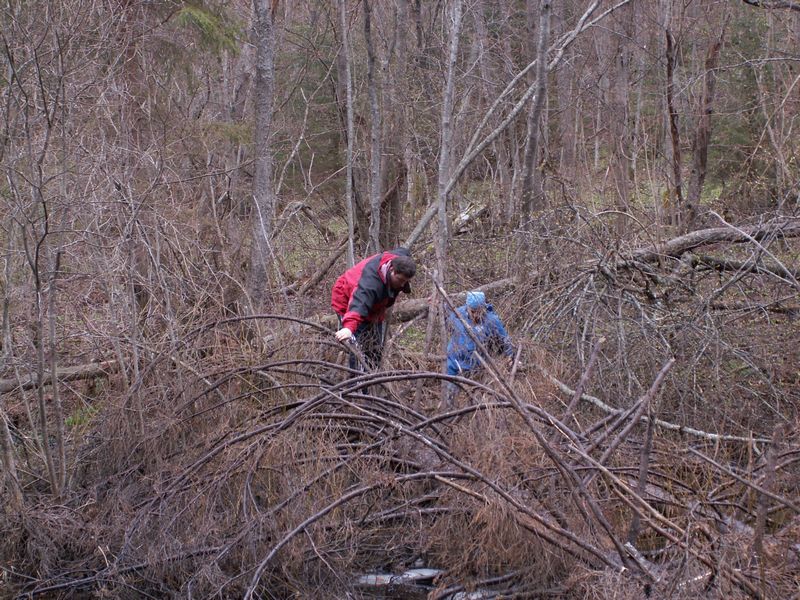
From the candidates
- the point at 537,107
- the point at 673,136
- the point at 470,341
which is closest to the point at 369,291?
the point at 470,341

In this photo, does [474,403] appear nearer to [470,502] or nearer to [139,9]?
[470,502]

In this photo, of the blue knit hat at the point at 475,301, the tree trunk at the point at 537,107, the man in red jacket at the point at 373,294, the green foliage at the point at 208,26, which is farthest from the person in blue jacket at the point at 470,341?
the green foliage at the point at 208,26

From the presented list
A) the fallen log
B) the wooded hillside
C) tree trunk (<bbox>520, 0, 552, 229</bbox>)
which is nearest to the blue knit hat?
the wooded hillside

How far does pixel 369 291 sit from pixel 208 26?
5.03m

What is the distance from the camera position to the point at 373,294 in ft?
19.8

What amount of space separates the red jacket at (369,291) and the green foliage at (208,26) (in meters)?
4.52

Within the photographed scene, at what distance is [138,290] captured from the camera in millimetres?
7750

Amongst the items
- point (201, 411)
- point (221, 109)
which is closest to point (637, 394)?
point (201, 411)

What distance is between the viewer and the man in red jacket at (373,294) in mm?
5922

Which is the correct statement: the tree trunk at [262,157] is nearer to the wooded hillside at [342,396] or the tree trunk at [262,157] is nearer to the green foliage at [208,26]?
the wooded hillside at [342,396]

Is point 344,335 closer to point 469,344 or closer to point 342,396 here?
point 342,396

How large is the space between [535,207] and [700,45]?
209 inches

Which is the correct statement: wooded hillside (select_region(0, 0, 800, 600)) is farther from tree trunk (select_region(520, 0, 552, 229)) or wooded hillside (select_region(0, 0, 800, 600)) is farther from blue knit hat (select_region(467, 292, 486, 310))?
blue knit hat (select_region(467, 292, 486, 310))

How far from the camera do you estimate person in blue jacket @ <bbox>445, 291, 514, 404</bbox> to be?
17.8ft
